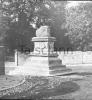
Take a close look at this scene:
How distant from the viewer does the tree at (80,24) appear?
1340 inches

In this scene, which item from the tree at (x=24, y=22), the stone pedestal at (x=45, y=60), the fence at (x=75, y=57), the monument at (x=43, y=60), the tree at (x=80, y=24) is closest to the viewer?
the stone pedestal at (x=45, y=60)

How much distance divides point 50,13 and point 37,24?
7.86 feet

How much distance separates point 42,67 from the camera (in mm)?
16016

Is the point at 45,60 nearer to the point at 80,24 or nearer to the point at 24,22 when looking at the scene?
the point at 24,22

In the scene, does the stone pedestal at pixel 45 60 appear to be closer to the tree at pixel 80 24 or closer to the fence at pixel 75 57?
the fence at pixel 75 57

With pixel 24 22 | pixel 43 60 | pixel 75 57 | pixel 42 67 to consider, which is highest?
pixel 24 22

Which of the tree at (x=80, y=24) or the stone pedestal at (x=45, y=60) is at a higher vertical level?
the tree at (x=80, y=24)

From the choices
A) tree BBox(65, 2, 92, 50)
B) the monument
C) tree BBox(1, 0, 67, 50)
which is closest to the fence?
tree BBox(1, 0, 67, 50)

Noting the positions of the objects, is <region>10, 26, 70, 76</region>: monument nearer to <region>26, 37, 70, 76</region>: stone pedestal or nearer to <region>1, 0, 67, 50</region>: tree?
<region>26, 37, 70, 76</region>: stone pedestal

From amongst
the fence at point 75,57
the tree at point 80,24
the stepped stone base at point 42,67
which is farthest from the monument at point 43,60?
the tree at point 80,24

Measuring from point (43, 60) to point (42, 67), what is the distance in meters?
0.52

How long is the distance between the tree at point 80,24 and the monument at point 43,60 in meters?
18.0

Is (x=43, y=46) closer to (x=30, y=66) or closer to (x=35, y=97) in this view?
(x=30, y=66)

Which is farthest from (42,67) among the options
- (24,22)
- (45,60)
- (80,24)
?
(80,24)
